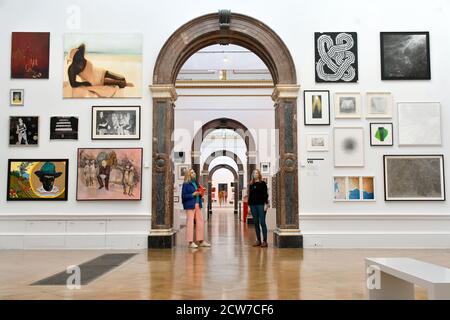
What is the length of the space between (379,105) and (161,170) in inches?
198

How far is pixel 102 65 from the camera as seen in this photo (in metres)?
9.96

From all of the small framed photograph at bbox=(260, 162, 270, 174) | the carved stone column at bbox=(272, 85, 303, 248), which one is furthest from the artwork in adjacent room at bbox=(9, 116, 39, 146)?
the small framed photograph at bbox=(260, 162, 270, 174)

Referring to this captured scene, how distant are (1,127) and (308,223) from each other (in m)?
7.12

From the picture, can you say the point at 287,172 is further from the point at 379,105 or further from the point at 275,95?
the point at 379,105

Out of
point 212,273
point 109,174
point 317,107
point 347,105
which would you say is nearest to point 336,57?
point 347,105

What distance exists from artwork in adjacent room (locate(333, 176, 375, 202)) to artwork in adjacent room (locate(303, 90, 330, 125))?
4.59 ft

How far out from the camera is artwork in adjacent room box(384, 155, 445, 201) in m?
9.66

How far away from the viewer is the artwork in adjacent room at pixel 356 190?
9695mm

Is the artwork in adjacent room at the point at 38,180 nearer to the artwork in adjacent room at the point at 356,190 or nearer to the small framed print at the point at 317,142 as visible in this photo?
the small framed print at the point at 317,142

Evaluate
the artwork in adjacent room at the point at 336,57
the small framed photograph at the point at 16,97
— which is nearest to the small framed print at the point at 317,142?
the artwork in adjacent room at the point at 336,57

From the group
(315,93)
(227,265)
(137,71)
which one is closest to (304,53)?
(315,93)

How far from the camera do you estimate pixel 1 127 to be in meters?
9.89

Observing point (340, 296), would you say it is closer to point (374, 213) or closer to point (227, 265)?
point (227, 265)

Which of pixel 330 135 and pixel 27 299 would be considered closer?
pixel 27 299
